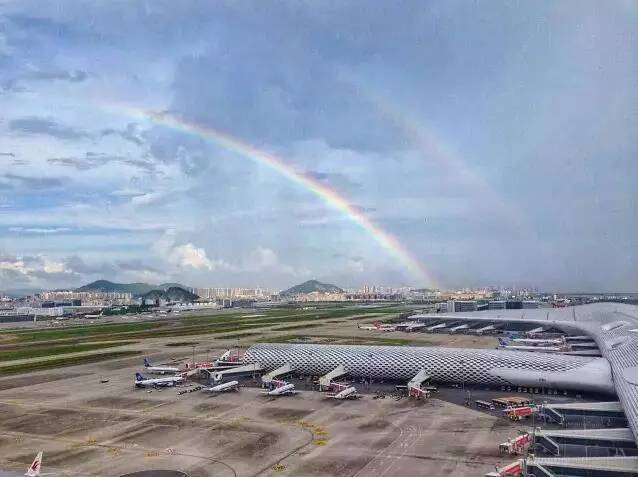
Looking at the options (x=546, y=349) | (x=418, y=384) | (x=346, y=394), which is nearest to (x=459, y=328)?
(x=546, y=349)

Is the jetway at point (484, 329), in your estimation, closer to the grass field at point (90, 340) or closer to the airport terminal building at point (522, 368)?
the grass field at point (90, 340)

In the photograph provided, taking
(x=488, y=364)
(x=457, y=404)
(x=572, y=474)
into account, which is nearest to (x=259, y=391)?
(x=457, y=404)

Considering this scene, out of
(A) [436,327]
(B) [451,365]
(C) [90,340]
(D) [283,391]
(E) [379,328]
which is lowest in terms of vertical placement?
(D) [283,391]

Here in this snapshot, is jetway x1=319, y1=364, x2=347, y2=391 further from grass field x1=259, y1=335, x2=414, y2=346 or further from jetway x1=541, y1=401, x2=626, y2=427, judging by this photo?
grass field x1=259, y1=335, x2=414, y2=346

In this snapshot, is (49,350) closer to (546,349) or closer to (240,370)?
(240,370)

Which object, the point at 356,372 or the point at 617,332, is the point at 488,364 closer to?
the point at 356,372

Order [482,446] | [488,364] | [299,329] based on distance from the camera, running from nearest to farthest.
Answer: [482,446] → [488,364] → [299,329]

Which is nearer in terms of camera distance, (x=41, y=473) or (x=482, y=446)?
(x=41, y=473)
